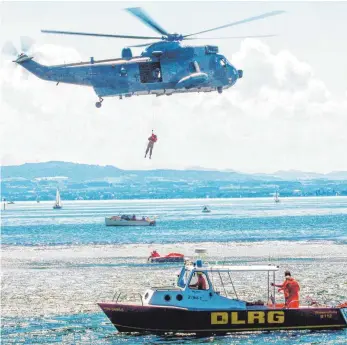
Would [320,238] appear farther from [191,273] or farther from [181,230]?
[191,273]

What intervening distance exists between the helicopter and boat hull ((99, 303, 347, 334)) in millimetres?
12329

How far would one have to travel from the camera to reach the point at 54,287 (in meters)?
62.4

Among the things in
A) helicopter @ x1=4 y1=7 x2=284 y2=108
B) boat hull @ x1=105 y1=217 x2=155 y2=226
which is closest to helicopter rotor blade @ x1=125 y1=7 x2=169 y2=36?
helicopter @ x1=4 y1=7 x2=284 y2=108

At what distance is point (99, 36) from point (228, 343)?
49.6 feet

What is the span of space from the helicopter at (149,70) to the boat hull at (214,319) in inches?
485

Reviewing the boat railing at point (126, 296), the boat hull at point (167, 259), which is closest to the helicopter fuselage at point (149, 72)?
the boat railing at point (126, 296)

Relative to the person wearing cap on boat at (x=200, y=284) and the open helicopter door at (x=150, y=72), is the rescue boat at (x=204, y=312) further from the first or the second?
the open helicopter door at (x=150, y=72)

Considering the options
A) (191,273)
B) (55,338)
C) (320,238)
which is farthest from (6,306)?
(320,238)

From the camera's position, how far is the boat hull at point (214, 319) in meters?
43.8

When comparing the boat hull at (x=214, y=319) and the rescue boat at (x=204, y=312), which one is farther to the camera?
the boat hull at (x=214, y=319)

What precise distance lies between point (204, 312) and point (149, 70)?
15.3 meters

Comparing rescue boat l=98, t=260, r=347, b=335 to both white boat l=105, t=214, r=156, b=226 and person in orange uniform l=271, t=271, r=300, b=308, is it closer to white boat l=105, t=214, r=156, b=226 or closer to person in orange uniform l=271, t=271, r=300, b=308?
person in orange uniform l=271, t=271, r=300, b=308

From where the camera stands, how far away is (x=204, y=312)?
43719mm

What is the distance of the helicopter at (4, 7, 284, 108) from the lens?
5266 cm
